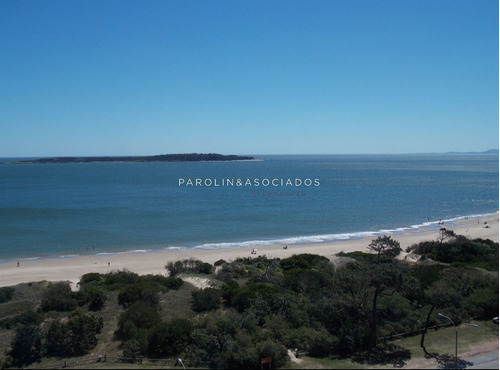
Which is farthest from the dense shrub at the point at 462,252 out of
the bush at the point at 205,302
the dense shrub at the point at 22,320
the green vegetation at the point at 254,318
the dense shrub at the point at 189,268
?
the dense shrub at the point at 22,320

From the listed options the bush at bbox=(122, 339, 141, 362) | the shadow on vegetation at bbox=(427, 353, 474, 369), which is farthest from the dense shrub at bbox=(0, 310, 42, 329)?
the shadow on vegetation at bbox=(427, 353, 474, 369)

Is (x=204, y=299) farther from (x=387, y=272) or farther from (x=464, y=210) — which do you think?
(x=464, y=210)

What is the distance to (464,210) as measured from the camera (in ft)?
195

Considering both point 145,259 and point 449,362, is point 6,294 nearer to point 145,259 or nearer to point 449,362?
point 145,259

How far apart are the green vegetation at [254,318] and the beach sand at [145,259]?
926 cm

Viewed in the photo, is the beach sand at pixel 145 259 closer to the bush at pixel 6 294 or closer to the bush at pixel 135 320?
the bush at pixel 6 294

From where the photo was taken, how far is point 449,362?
11.9 m

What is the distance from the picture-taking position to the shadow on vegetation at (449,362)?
1156 centimetres

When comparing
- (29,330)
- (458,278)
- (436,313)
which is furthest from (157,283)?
(458,278)

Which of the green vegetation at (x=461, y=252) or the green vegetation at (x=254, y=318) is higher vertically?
the green vegetation at (x=254, y=318)

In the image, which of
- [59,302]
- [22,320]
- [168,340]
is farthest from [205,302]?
[22,320]

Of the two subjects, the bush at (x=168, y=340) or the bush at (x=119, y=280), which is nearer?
the bush at (x=168, y=340)

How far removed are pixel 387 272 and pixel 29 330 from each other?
12.1m

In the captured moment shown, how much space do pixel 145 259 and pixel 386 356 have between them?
24.7 m
